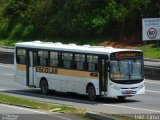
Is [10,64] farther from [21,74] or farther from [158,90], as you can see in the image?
[158,90]

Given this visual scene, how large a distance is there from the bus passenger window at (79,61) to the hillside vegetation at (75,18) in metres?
25.0

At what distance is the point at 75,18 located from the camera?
215 ft

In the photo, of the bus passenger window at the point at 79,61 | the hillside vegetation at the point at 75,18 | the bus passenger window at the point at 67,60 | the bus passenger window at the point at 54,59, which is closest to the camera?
the bus passenger window at the point at 79,61

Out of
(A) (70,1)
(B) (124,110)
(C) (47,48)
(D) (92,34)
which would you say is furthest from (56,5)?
(B) (124,110)

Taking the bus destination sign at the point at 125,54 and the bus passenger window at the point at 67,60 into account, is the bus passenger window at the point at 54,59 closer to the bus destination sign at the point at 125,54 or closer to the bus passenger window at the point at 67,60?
the bus passenger window at the point at 67,60

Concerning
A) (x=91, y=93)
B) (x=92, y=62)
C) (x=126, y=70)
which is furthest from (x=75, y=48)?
(x=126, y=70)

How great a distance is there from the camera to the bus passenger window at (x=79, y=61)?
3070 cm

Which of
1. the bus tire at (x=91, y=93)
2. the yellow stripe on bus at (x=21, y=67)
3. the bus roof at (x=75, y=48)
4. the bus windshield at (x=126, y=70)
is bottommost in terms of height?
the bus tire at (x=91, y=93)

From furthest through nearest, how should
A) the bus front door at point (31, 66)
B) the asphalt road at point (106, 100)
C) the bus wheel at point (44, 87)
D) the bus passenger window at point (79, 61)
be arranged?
1. the bus front door at point (31, 66)
2. the bus wheel at point (44, 87)
3. the bus passenger window at point (79, 61)
4. the asphalt road at point (106, 100)

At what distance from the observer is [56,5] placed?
7094cm

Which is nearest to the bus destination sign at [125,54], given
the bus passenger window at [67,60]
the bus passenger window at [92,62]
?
the bus passenger window at [92,62]

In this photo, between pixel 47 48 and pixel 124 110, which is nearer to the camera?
pixel 124 110

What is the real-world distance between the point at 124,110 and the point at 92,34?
36986 mm

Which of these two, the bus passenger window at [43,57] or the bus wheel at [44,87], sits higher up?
the bus passenger window at [43,57]
